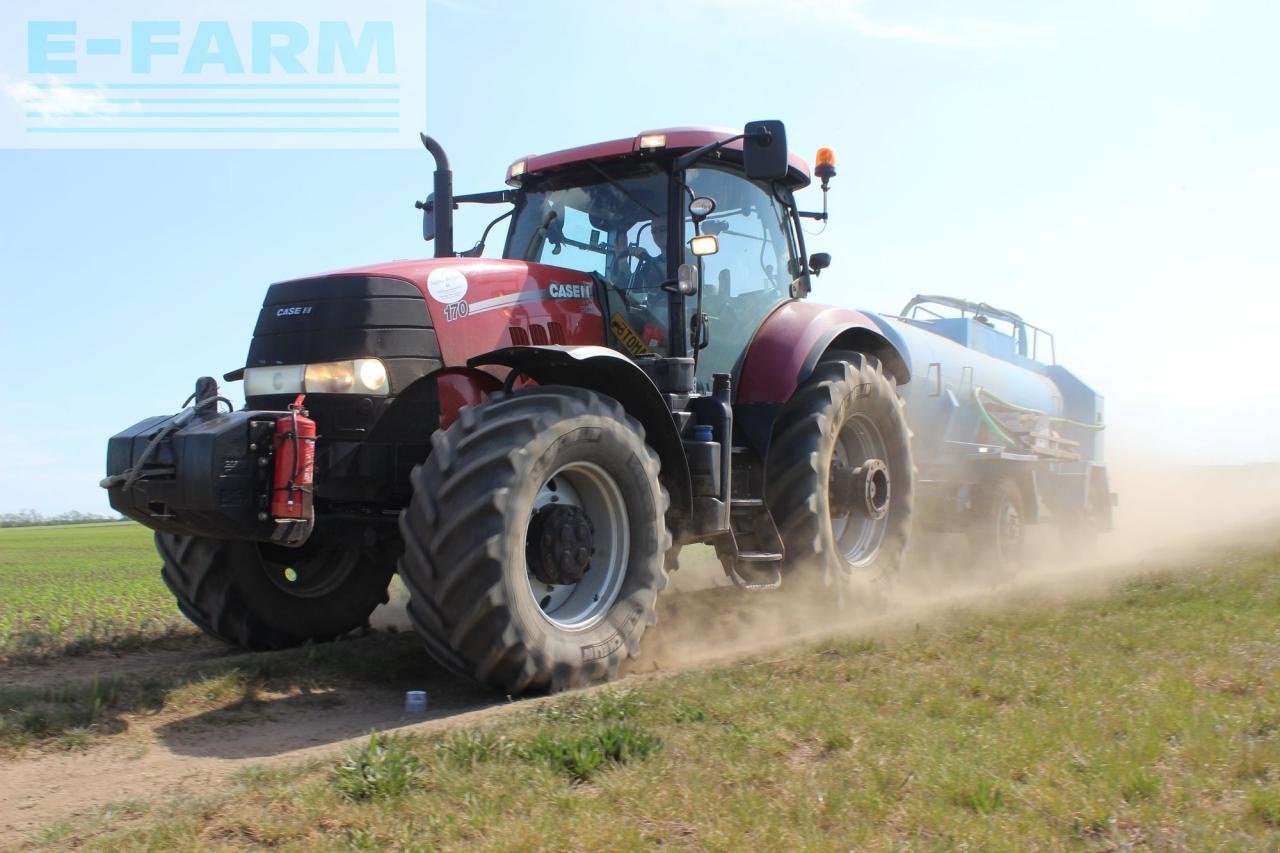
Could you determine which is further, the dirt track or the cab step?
the cab step

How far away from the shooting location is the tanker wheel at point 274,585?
614cm

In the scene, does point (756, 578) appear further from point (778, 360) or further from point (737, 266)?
point (737, 266)

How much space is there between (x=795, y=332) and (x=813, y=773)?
415 cm

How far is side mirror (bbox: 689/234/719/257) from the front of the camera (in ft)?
21.6

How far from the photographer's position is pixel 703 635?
6750mm

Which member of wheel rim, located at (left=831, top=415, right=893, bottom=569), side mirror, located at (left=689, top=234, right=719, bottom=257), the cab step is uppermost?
side mirror, located at (left=689, top=234, right=719, bottom=257)

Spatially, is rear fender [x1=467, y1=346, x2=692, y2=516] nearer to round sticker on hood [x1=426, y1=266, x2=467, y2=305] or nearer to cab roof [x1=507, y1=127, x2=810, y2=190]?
round sticker on hood [x1=426, y1=266, x2=467, y2=305]

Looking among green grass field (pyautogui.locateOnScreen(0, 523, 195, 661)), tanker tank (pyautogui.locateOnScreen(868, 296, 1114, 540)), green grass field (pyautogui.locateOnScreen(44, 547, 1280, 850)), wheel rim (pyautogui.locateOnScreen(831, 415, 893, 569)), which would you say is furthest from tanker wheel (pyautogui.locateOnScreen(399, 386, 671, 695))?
tanker tank (pyautogui.locateOnScreen(868, 296, 1114, 540))

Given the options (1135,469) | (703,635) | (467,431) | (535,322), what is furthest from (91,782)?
(1135,469)

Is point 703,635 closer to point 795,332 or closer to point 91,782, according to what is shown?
point 795,332

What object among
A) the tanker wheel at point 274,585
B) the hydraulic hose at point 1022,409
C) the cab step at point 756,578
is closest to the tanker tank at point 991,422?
the hydraulic hose at point 1022,409

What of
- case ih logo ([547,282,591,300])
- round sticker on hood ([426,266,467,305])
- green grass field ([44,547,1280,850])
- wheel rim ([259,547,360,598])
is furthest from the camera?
wheel rim ([259,547,360,598])

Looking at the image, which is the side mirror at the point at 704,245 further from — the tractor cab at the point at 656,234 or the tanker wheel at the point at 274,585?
the tanker wheel at the point at 274,585

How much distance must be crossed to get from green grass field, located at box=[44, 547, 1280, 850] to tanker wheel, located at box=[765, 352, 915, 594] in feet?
6.23
